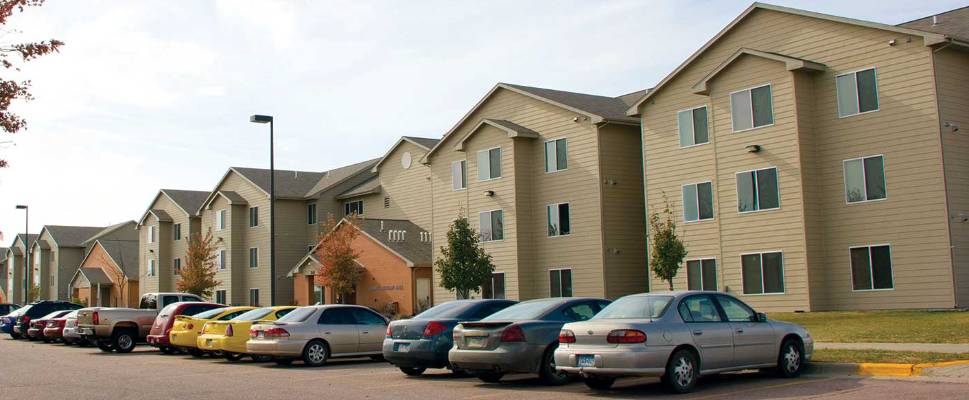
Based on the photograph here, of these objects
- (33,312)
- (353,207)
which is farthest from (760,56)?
(353,207)

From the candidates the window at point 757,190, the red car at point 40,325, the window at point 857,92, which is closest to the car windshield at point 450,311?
the window at point 757,190

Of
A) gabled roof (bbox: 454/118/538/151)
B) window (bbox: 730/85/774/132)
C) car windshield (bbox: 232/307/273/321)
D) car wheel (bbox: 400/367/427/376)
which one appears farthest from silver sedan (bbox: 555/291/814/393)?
gabled roof (bbox: 454/118/538/151)

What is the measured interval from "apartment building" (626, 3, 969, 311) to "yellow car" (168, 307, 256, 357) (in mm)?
15296

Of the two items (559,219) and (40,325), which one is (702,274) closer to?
(559,219)

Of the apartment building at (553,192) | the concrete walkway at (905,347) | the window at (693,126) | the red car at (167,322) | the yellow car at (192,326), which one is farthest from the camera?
the apartment building at (553,192)

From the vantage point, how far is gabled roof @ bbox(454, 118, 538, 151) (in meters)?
37.5

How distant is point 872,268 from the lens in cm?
2766

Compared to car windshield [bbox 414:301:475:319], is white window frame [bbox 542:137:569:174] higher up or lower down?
higher up

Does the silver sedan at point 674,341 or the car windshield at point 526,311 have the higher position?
the car windshield at point 526,311

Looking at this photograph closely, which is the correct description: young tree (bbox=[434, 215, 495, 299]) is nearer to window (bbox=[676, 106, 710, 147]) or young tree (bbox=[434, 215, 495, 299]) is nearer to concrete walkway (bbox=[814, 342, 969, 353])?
window (bbox=[676, 106, 710, 147])

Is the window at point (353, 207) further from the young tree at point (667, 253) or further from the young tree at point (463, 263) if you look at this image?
the young tree at point (667, 253)

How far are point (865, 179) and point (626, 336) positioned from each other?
1794cm

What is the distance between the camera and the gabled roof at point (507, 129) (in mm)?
37500

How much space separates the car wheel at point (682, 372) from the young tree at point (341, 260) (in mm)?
31964
